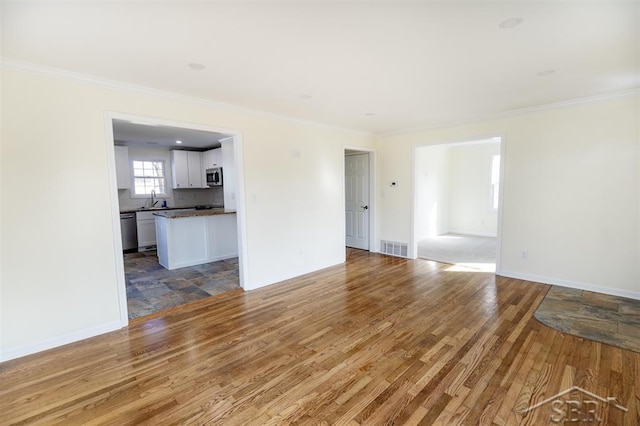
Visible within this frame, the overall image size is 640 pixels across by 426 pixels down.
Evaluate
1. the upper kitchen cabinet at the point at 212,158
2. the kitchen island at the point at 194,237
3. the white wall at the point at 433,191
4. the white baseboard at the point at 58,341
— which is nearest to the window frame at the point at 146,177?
the upper kitchen cabinet at the point at 212,158

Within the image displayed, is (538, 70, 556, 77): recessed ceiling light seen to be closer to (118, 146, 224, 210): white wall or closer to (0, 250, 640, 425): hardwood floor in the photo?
(0, 250, 640, 425): hardwood floor

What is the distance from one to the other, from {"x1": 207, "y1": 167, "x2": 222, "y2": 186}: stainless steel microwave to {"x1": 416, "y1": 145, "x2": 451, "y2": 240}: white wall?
4.99 meters

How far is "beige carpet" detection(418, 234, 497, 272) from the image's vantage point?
545 cm

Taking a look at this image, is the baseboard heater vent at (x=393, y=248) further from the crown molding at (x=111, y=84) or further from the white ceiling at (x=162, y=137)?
the white ceiling at (x=162, y=137)

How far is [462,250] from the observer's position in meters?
6.45

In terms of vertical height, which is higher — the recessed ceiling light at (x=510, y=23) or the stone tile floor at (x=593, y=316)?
the recessed ceiling light at (x=510, y=23)

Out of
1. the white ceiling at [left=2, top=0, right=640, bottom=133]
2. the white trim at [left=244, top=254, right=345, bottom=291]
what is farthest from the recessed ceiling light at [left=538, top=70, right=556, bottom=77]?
the white trim at [left=244, top=254, right=345, bottom=291]

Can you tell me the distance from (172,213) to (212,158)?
214cm

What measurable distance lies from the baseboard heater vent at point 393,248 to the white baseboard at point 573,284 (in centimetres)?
172

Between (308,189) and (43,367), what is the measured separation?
3720 mm

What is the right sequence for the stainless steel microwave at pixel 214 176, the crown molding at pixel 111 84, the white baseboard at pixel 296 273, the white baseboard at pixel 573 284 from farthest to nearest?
the stainless steel microwave at pixel 214 176, the white baseboard at pixel 296 273, the white baseboard at pixel 573 284, the crown molding at pixel 111 84

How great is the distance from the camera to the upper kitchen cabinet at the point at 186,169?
7.16 m

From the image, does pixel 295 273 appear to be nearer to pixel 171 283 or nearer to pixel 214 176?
pixel 171 283

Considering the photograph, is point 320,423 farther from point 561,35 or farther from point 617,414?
point 561,35
